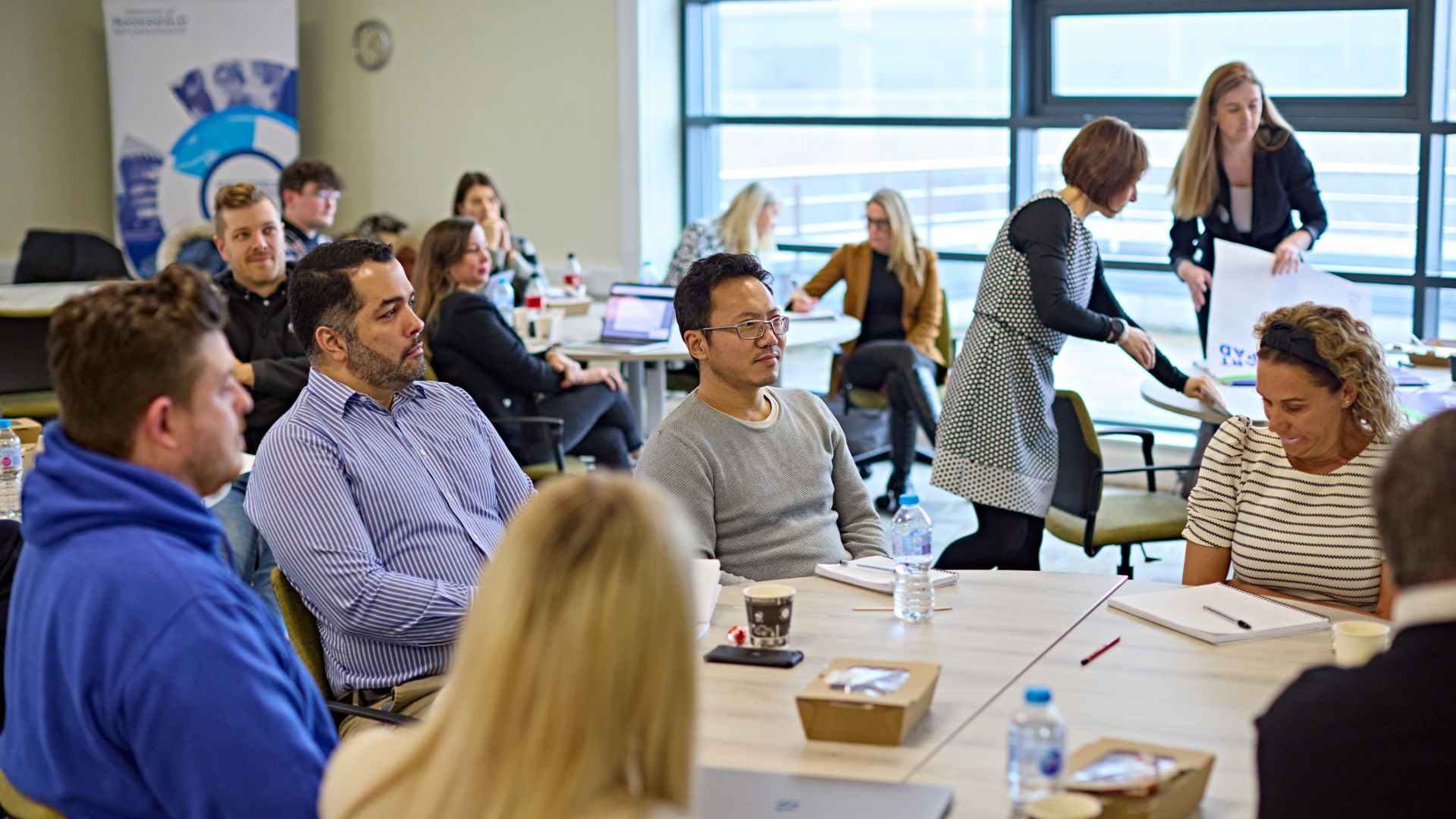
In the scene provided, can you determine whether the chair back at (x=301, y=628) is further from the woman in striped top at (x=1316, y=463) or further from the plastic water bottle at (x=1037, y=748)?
the woman in striped top at (x=1316, y=463)

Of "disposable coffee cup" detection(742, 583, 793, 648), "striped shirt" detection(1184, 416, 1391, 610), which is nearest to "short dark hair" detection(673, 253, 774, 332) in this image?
"disposable coffee cup" detection(742, 583, 793, 648)

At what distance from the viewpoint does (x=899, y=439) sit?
6.35 m

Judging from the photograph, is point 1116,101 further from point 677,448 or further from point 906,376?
point 677,448

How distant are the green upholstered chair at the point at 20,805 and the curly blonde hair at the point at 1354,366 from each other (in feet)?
7.16

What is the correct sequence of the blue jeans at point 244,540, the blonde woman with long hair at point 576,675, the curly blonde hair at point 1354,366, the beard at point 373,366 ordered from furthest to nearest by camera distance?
the blue jeans at point 244,540 → the beard at point 373,366 → the curly blonde hair at point 1354,366 → the blonde woman with long hair at point 576,675

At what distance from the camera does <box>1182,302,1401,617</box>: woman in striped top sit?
2738 mm

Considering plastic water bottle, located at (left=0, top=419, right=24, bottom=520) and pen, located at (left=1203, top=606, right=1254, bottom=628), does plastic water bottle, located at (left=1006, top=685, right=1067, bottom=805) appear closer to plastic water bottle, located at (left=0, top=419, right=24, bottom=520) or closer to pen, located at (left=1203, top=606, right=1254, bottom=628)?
pen, located at (left=1203, top=606, right=1254, bottom=628)

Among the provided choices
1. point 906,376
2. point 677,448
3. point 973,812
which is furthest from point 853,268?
point 973,812

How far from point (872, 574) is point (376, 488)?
3.07 ft

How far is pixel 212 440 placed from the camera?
1.76 m

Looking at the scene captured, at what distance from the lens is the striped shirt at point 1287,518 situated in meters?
2.75

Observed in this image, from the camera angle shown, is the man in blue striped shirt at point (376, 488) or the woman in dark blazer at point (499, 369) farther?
the woman in dark blazer at point (499, 369)

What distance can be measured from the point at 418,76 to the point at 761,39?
2.03 meters

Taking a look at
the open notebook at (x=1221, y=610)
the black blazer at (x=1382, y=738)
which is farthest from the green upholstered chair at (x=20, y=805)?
the open notebook at (x=1221, y=610)
